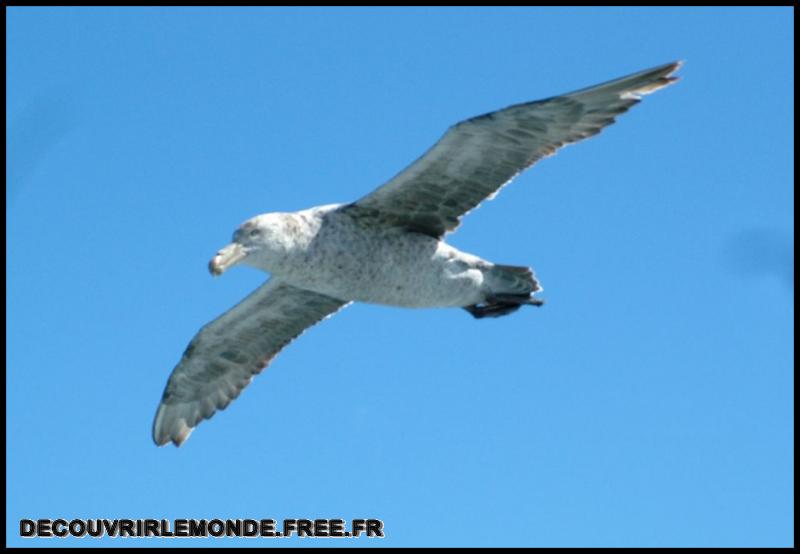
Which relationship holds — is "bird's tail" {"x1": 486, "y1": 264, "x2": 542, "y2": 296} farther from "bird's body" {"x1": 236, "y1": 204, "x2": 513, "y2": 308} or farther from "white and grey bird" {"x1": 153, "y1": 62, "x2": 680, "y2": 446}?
"bird's body" {"x1": 236, "y1": 204, "x2": 513, "y2": 308}

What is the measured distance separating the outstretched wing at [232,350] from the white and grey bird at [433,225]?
1.43 ft

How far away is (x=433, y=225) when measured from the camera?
13.5 m

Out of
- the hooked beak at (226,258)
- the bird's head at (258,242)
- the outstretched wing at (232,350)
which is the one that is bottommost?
the hooked beak at (226,258)

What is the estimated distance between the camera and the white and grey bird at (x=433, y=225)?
41.3 ft

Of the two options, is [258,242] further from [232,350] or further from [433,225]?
[232,350]

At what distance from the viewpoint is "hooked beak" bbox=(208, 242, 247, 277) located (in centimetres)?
1219

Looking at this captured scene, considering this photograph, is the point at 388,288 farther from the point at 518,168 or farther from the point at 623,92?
the point at 623,92

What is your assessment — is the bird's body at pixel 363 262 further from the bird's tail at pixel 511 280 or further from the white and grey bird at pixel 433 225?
the bird's tail at pixel 511 280

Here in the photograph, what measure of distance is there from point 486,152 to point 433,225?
1032 millimetres

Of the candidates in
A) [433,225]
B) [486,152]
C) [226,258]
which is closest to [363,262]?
[433,225]

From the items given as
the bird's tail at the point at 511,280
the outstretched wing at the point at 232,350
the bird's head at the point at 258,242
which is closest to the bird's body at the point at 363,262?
the bird's head at the point at 258,242

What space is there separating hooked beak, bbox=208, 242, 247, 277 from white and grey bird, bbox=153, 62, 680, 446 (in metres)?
0.01

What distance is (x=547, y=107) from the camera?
1252cm

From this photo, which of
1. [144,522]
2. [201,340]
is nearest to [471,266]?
[201,340]
